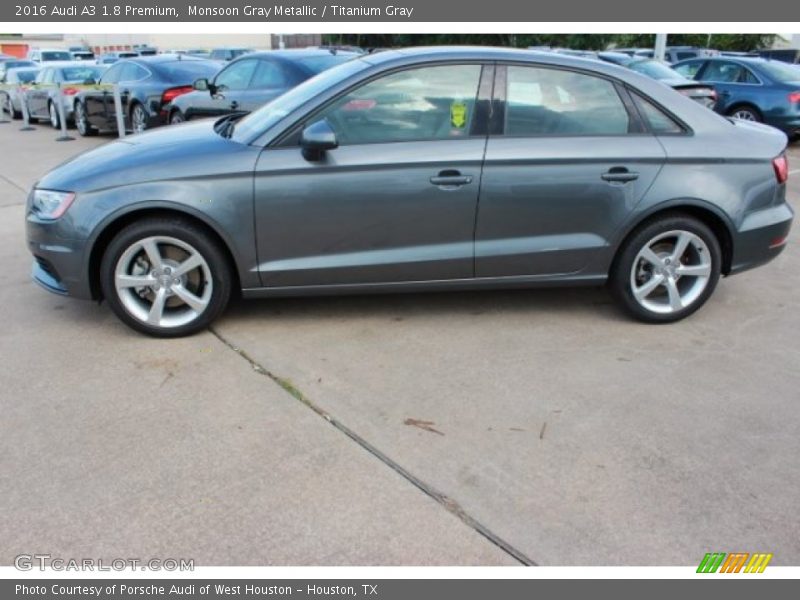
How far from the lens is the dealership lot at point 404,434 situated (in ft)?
8.21

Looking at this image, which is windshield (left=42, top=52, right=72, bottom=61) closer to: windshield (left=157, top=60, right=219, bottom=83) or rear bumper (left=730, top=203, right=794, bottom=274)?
windshield (left=157, top=60, right=219, bottom=83)

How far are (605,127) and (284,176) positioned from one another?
1.96 metres

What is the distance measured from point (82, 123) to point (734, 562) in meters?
14.0

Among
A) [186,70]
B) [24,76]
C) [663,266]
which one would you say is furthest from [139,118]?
[663,266]

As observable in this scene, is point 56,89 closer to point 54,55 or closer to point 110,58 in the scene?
point 110,58

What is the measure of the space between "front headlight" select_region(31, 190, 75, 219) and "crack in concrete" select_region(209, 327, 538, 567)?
1.27 metres

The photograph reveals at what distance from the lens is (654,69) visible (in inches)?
452

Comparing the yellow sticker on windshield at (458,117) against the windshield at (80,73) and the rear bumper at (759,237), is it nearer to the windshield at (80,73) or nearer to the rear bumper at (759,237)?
the rear bumper at (759,237)

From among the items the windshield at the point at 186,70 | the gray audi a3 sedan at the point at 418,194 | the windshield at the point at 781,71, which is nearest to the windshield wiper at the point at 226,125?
the gray audi a3 sedan at the point at 418,194

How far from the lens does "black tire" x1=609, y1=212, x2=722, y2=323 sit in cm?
416

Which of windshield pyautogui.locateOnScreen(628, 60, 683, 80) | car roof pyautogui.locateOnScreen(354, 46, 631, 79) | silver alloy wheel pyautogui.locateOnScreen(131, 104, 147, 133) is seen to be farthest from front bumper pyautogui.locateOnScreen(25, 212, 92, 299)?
windshield pyautogui.locateOnScreen(628, 60, 683, 80)

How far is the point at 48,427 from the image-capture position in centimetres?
315

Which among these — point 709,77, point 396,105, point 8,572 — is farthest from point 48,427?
point 709,77

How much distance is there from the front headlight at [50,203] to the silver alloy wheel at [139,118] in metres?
7.90
